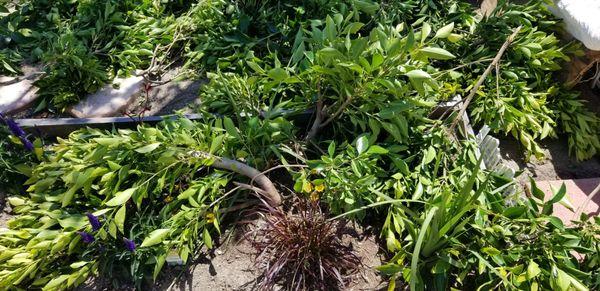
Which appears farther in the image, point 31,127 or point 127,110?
point 127,110

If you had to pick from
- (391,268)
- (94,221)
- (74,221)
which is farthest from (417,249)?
(74,221)

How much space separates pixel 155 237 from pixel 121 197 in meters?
0.25

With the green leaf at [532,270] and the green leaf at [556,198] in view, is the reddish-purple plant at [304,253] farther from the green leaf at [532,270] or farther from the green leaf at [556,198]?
the green leaf at [556,198]

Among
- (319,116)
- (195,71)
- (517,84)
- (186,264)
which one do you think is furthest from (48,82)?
Answer: (517,84)

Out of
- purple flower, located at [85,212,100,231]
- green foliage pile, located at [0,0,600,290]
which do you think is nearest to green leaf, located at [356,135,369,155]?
green foliage pile, located at [0,0,600,290]

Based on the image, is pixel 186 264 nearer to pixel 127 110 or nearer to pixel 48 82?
pixel 127 110

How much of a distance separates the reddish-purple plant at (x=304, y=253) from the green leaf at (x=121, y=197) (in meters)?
0.61

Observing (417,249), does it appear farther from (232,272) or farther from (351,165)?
(232,272)

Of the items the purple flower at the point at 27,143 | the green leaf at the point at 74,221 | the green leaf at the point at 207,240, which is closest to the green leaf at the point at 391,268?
the green leaf at the point at 207,240

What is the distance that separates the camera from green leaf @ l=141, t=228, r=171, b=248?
1958 millimetres

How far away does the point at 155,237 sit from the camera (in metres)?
1.98

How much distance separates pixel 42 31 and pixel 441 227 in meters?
2.87

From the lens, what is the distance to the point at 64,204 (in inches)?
81.5

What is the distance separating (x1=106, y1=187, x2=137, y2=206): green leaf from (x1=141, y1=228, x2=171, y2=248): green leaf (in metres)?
0.20
